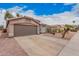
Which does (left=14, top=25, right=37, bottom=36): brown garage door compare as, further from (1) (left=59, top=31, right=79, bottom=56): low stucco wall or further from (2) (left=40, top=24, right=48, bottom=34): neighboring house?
(1) (left=59, top=31, right=79, bottom=56): low stucco wall

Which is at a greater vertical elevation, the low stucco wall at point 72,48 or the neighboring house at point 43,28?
the neighboring house at point 43,28

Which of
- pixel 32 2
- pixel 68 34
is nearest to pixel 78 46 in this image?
pixel 68 34

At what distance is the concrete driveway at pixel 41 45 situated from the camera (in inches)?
99.3

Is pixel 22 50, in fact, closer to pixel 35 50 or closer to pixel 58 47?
pixel 35 50

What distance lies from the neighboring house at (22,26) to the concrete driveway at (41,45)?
7 centimetres

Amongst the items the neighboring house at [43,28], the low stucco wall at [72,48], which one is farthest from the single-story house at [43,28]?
the low stucco wall at [72,48]

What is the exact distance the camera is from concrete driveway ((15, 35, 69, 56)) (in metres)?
2.52

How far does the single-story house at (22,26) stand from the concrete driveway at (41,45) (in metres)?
0.07

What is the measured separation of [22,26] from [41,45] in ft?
1.14

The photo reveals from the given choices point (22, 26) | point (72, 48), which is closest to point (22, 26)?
point (22, 26)

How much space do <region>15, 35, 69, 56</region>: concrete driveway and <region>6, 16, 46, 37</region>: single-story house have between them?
65 mm

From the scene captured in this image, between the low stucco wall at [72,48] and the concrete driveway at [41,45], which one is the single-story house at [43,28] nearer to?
the concrete driveway at [41,45]

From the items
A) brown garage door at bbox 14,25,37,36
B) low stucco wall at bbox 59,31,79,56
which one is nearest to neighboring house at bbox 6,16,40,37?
brown garage door at bbox 14,25,37,36

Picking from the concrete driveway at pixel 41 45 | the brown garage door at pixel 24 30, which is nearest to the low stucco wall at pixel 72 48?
the concrete driveway at pixel 41 45
